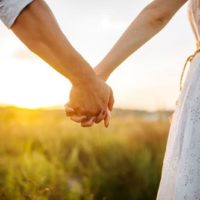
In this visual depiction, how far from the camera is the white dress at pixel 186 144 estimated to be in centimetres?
164

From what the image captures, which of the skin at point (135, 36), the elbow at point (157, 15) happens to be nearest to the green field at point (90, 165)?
the skin at point (135, 36)

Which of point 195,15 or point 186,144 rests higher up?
point 195,15

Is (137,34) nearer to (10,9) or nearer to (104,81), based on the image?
(104,81)

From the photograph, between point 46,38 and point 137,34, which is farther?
Answer: point 137,34

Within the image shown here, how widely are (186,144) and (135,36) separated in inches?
23.0

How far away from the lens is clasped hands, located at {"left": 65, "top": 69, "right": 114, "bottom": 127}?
6.47ft

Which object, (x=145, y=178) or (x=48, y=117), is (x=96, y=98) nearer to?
(x=145, y=178)

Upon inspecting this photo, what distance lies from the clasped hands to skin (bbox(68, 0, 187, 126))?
4 centimetres

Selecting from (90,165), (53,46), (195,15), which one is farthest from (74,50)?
(90,165)

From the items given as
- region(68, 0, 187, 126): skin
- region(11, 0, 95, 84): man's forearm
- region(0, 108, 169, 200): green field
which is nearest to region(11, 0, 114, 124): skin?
→ region(11, 0, 95, 84): man's forearm

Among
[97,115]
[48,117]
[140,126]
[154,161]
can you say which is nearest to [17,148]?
[140,126]

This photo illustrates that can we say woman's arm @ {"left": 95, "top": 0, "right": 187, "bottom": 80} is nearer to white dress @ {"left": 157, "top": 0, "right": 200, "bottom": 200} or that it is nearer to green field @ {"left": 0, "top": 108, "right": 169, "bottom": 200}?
white dress @ {"left": 157, "top": 0, "right": 200, "bottom": 200}

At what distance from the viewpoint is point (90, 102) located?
6.75 feet

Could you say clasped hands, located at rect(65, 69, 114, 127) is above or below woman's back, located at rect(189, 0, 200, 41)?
below
